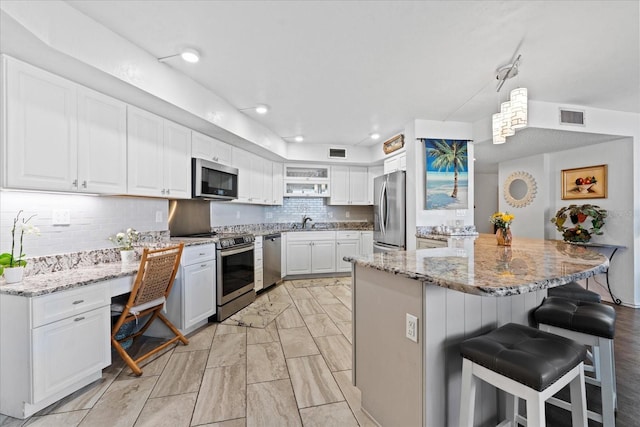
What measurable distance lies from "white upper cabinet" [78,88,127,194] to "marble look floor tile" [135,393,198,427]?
157 cm

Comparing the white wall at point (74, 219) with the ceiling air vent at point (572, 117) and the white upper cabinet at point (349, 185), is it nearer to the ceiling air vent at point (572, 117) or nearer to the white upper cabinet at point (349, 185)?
the white upper cabinet at point (349, 185)

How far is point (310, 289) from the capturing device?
4504 millimetres

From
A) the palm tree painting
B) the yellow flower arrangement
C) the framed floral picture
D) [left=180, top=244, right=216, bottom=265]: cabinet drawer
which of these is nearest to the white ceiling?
the palm tree painting

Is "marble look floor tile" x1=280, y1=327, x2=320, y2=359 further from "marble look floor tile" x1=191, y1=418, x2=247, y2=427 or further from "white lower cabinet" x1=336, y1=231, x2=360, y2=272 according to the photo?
"white lower cabinet" x1=336, y1=231, x2=360, y2=272

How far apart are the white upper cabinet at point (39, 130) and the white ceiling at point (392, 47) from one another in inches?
21.0

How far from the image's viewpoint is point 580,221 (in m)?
3.98

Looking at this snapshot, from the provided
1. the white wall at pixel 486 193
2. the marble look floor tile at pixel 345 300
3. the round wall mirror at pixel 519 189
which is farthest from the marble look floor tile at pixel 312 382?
the white wall at pixel 486 193

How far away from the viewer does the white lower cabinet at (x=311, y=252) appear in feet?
16.7

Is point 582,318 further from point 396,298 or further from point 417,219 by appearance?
point 417,219

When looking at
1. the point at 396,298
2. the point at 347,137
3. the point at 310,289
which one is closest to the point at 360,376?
the point at 396,298

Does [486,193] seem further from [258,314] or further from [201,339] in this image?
[201,339]

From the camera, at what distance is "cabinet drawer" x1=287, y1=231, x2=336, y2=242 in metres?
5.08

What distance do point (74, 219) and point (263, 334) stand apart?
192 centimetres

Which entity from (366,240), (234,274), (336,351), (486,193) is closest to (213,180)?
(234,274)
